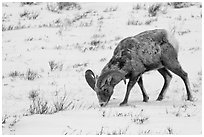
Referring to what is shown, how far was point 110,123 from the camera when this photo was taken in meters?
6.97

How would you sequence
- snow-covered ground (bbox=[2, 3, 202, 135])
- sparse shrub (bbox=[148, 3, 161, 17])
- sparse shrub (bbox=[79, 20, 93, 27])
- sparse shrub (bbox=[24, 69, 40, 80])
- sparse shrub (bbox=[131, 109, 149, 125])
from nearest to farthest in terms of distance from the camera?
snow-covered ground (bbox=[2, 3, 202, 135]) < sparse shrub (bbox=[131, 109, 149, 125]) < sparse shrub (bbox=[24, 69, 40, 80]) < sparse shrub (bbox=[79, 20, 93, 27]) < sparse shrub (bbox=[148, 3, 161, 17])

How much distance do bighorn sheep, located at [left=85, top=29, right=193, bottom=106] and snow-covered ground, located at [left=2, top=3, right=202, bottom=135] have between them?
0.39 m

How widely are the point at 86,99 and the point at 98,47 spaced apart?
184 inches

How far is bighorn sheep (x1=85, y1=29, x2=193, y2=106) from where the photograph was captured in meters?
8.98

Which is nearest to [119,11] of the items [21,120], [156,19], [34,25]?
[156,19]

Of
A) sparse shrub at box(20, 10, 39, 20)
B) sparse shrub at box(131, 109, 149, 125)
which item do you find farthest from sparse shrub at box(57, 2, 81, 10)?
sparse shrub at box(131, 109, 149, 125)

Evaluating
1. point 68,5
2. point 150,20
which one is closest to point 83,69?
point 150,20

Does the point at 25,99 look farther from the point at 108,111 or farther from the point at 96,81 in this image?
the point at 108,111

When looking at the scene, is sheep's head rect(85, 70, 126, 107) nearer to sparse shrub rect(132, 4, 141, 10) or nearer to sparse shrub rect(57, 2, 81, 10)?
sparse shrub rect(132, 4, 141, 10)

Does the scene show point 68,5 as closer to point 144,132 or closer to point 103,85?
point 103,85

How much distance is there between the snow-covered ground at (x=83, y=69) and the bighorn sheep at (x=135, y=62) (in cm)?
39

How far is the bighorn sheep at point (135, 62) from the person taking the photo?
8984 mm

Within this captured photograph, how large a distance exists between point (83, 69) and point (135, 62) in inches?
139

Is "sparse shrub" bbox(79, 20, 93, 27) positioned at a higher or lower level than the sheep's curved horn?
higher
